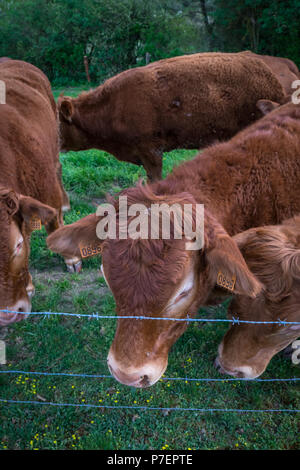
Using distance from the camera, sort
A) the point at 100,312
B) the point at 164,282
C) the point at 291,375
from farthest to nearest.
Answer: the point at 100,312 < the point at 291,375 < the point at 164,282

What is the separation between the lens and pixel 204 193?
2.56 m

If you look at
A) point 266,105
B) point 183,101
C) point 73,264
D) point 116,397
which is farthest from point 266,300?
point 183,101

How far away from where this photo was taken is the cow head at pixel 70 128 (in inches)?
249

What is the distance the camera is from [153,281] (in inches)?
76.5

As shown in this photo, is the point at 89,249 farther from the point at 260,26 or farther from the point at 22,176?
the point at 260,26

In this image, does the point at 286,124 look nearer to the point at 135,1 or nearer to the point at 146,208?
the point at 146,208

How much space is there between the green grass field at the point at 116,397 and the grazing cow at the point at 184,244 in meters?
0.59

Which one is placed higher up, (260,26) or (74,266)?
(260,26)

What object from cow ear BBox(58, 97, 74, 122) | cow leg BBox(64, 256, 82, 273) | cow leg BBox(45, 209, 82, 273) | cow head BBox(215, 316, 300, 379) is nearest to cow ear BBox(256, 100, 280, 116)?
cow ear BBox(58, 97, 74, 122)

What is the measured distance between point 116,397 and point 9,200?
75.8 inches

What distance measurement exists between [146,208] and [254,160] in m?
1.20

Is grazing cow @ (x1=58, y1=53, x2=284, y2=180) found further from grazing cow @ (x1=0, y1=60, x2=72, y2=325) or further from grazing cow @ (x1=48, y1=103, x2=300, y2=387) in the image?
grazing cow @ (x1=48, y1=103, x2=300, y2=387)
